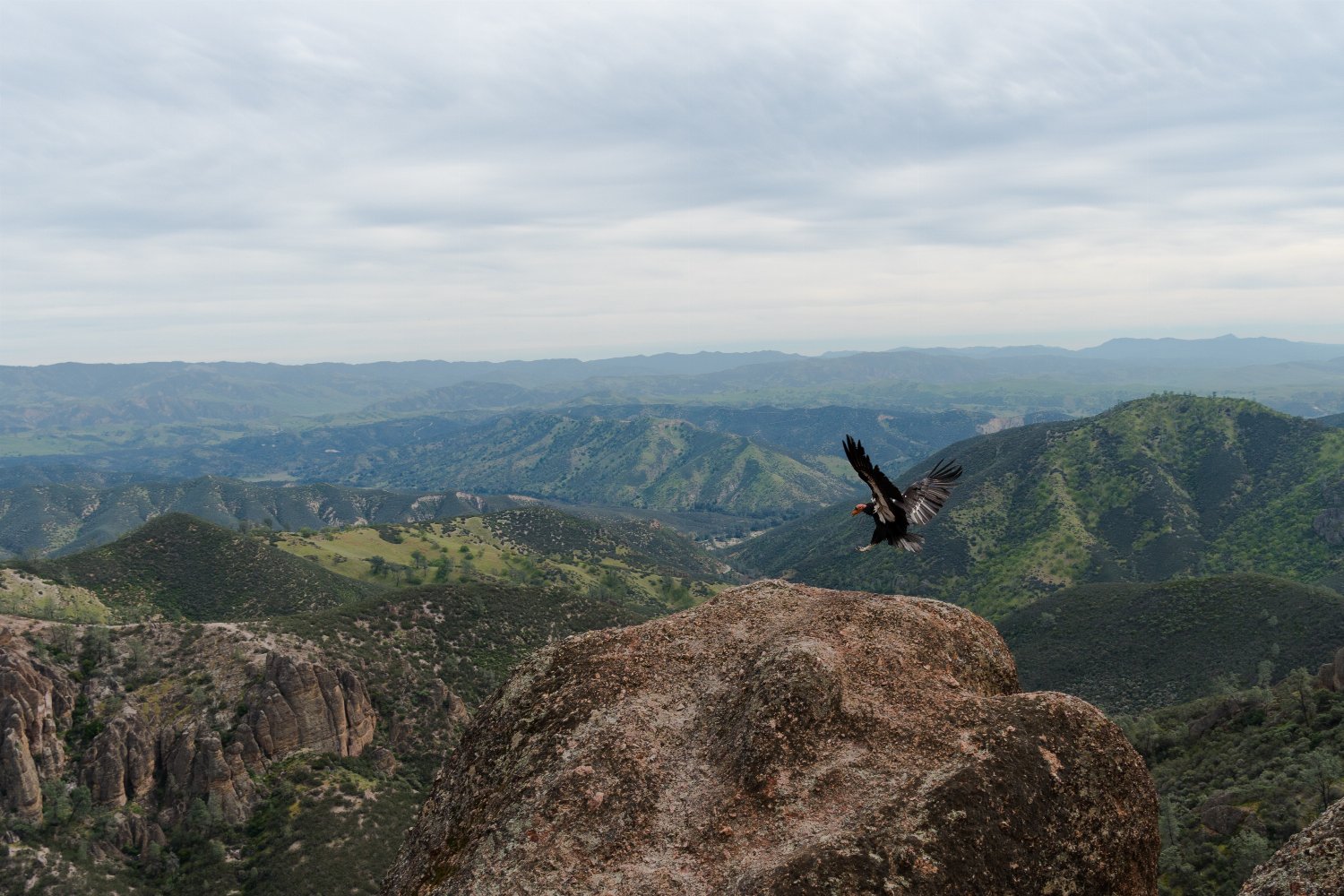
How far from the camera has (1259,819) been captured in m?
57.0

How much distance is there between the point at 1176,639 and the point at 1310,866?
148631mm

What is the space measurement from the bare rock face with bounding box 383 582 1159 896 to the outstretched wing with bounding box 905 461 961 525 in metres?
2.97

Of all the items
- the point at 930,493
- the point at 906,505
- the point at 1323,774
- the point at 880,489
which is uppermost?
the point at 880,489

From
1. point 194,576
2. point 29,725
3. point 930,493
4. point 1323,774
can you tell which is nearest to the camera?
point 930,493

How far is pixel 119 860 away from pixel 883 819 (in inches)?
3398

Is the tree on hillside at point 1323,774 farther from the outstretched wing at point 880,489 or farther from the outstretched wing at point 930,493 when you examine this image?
the outstretched wing at point 880,489

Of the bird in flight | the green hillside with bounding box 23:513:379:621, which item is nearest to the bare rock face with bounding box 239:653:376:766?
the green hillside with bounding box 23:513:379:621

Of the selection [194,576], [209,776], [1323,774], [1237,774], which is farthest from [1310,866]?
[194,576]

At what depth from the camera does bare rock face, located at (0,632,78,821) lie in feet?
232

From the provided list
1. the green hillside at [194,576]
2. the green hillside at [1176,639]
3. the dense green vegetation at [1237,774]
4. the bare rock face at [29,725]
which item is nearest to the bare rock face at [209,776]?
the bare rock face at [29,725]

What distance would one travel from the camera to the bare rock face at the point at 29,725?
70812 millimetres

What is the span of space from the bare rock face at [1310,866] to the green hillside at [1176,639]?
115m

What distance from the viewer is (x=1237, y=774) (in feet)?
226

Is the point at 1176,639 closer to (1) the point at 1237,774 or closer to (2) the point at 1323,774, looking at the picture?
(1) the point at 1237,774
